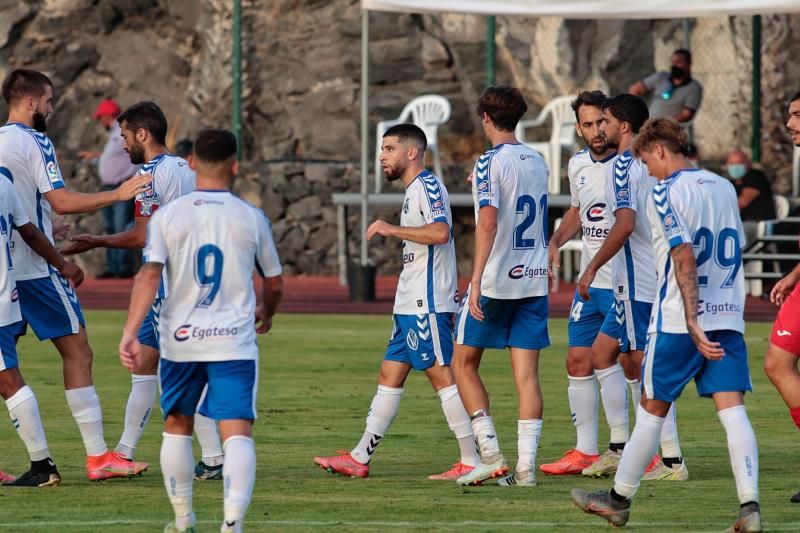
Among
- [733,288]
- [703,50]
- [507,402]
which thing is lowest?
[507,402]

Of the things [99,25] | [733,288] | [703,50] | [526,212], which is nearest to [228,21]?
[99,25]

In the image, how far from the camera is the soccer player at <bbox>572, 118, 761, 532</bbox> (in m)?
7.00

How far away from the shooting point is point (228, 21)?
86.5 ft

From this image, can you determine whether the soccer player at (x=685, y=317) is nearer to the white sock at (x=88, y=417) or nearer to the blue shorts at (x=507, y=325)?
the blue shorts at (x=507, y=325)

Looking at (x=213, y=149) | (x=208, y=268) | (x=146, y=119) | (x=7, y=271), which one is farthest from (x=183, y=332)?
(x=146, y=119)

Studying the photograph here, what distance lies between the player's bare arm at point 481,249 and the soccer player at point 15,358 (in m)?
2.13

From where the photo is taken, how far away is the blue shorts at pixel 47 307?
27.9 feet

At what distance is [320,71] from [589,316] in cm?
1753

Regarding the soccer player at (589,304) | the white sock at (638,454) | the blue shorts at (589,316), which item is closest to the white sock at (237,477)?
the white sock at (638,454)

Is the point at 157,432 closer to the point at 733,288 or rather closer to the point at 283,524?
the point at 283,524

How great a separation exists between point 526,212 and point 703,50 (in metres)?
16.3

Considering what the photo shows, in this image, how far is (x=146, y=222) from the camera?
8.62m

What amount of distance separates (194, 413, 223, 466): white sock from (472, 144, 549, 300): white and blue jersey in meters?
1.58

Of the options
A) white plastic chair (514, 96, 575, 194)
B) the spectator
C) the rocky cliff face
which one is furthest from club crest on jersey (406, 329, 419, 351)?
the rocky cliff face
